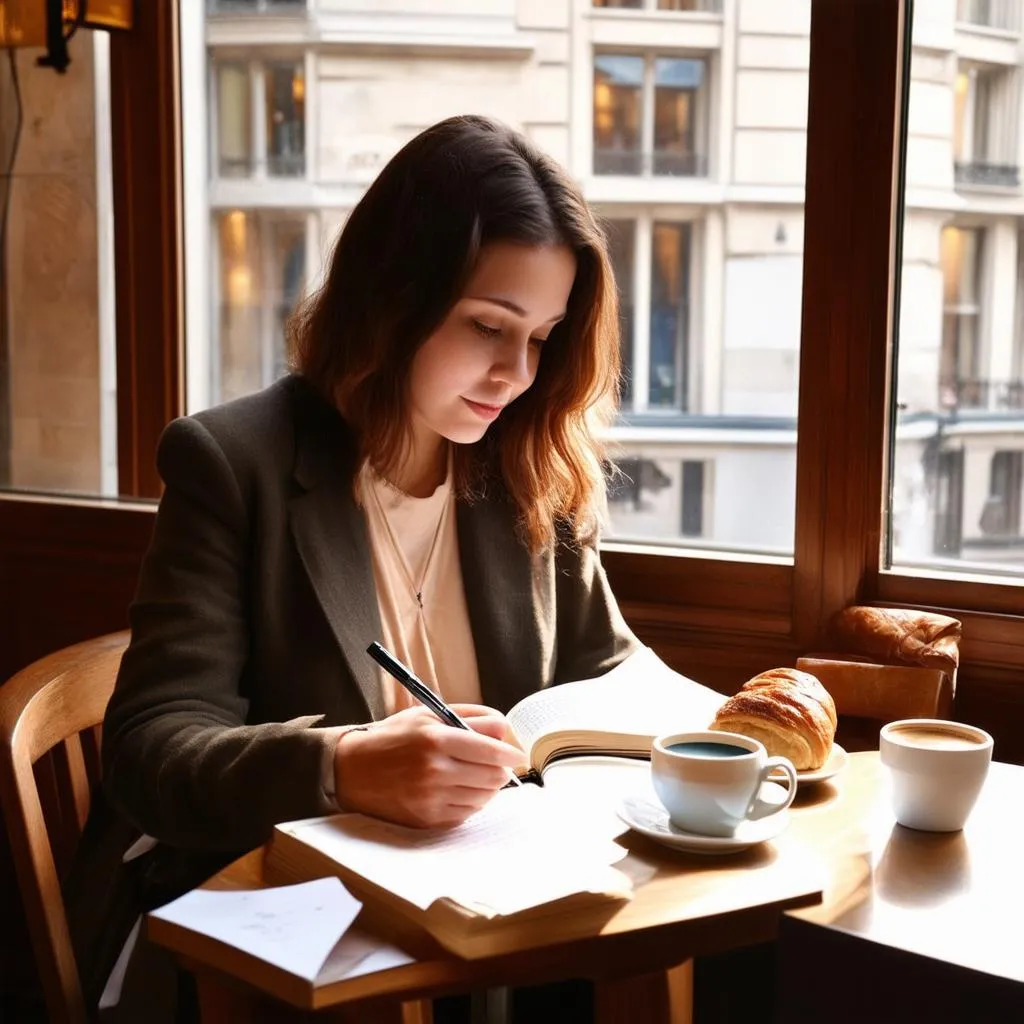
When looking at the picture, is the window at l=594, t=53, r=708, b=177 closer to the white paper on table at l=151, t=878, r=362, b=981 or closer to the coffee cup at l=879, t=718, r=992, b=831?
the coffee cup at l=879, t=718, r=992, b=831

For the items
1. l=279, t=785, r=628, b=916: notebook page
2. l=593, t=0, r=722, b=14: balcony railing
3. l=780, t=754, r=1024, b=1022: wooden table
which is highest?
l=593, t=0, r=722, b=14: balcony railing

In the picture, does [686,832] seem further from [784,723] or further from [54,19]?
[54,19]

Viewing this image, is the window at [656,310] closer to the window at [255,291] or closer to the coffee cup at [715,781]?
the window at [255,291]

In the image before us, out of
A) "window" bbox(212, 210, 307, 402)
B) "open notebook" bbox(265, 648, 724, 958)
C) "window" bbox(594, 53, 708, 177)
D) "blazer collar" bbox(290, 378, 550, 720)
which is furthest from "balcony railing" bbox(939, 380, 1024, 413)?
"window" bbox(212, 210, 307, 402)

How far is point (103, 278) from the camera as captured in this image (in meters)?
2.30

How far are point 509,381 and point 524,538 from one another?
0.26 m

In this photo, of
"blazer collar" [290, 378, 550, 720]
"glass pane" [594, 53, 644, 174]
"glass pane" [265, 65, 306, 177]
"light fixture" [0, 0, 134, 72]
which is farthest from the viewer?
"glass pane" [265, 65, 306, 177]

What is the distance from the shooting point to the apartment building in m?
1.71

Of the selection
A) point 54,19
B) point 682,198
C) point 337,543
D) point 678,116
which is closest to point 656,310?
point 682,198

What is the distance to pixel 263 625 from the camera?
140cm

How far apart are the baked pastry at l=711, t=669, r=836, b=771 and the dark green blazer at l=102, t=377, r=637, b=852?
1.26 feet

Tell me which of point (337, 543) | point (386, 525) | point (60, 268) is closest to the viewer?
point (337, 543)

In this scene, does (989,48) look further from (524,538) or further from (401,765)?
(401,765)

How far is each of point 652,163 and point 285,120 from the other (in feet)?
2.22
